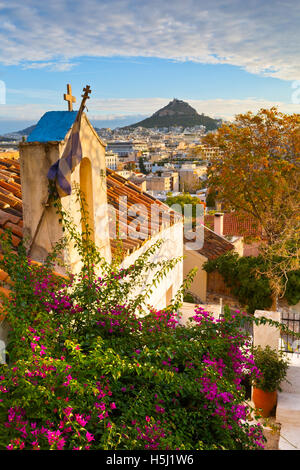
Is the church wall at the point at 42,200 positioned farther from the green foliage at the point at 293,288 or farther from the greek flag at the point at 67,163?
the green foliage at the point at 293,288

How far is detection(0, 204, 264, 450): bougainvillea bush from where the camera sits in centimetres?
228

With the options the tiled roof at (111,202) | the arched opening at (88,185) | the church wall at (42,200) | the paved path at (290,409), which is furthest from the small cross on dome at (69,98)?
the paved path at (290,409)

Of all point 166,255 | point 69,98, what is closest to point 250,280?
point 166,255

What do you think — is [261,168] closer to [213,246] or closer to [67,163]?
[213,246]

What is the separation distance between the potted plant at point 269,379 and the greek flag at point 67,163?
4.44 meters

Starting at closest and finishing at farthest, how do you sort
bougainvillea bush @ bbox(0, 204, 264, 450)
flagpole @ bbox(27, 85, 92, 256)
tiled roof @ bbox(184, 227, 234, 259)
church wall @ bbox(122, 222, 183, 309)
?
bougainvillea bush @ bbox(0, 204, 264, 450), flagpole @ bbox(27, 85, 92, 256), church wall @ bbox(122, 222, 183, 309), tiled roof @ bbox(184, 227, 234, 259)

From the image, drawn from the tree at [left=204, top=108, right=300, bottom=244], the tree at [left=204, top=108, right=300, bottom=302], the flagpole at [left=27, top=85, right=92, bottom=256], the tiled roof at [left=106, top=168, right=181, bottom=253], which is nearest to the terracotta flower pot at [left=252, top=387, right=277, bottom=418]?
Answer: the tiled roof at [left=106, top=168, right=181, bottom=253]

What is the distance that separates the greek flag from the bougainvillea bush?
758 mm

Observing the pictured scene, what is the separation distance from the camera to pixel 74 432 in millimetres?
2240

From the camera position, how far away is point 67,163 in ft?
12.7

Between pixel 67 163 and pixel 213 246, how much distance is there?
13.1m

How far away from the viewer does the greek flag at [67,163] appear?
3.78m

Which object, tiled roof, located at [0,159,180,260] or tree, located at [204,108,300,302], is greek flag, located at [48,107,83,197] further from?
tree, located at [204,108,300,302]

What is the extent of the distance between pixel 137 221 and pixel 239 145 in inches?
419
